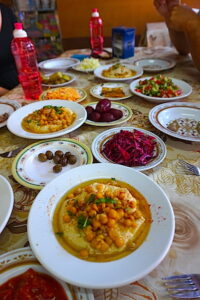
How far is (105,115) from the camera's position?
1845 millimetres

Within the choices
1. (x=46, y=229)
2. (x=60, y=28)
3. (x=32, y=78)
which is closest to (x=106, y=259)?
(x=46, y=229)

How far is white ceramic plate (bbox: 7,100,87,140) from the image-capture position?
1.65 metres

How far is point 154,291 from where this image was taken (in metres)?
0.83

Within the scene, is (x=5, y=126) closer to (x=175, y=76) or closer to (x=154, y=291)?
(x=154, y=291)

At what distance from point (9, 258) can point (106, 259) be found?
378 mm

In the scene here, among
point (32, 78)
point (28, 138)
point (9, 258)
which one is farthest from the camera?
point (32, 78)

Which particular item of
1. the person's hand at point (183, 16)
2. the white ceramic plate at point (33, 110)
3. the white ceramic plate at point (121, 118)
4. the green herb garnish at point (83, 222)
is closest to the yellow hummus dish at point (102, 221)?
the green herb garnish at point (83, 222)

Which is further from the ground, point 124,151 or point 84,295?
point 124,151

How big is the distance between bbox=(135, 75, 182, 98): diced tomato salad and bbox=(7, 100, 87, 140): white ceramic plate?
27.9 inches

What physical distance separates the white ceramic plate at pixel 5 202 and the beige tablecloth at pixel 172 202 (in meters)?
0.09

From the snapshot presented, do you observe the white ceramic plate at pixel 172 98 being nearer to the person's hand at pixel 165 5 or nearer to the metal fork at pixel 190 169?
the metal fork at pixel 190 169

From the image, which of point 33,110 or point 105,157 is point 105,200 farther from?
point 33,110

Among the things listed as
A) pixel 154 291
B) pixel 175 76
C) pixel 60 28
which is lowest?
pixel 154 291

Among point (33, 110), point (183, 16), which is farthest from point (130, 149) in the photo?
point (183, 16)
